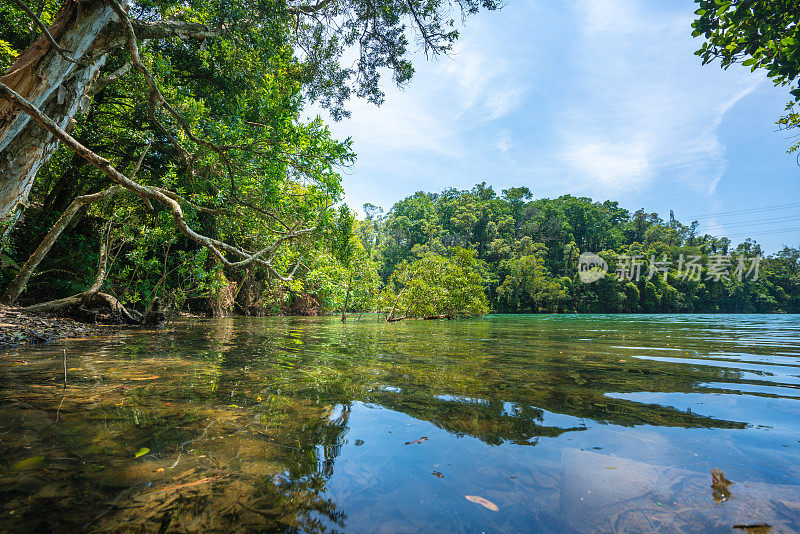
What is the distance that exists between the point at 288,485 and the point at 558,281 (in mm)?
47110

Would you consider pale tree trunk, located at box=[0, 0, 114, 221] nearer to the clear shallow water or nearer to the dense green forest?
the dense green forest

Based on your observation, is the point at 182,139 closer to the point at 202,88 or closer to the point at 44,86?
the point at 202,88

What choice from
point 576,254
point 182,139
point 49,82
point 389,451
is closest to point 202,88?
point 182,139

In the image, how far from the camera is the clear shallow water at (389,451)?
41.9 inches

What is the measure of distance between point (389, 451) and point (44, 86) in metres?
6.66

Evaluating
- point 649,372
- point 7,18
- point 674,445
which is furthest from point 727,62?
point 7,18

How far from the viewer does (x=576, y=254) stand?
48.4 meters

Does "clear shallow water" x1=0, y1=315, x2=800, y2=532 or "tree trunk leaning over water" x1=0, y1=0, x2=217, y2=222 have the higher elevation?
"tree trunk leaning over water" x1=0, y1=0, x2=217, y2=222

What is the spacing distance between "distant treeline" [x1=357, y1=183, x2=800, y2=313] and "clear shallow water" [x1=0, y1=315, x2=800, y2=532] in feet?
119

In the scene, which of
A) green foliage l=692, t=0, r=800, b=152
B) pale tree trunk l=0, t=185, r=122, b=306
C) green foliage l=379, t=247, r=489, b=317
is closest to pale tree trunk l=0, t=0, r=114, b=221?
pale tree trunk l=0, t=185, r=122, b=306

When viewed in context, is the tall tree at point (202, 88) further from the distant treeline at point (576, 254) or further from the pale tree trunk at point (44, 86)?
the distant treeline at point (576, 254)

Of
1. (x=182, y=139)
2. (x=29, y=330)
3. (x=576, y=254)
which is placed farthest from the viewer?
(x=576, y=254)

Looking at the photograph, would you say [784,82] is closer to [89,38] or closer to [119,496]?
[119,496]

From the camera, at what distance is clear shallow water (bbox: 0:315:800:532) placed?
1.06 m
